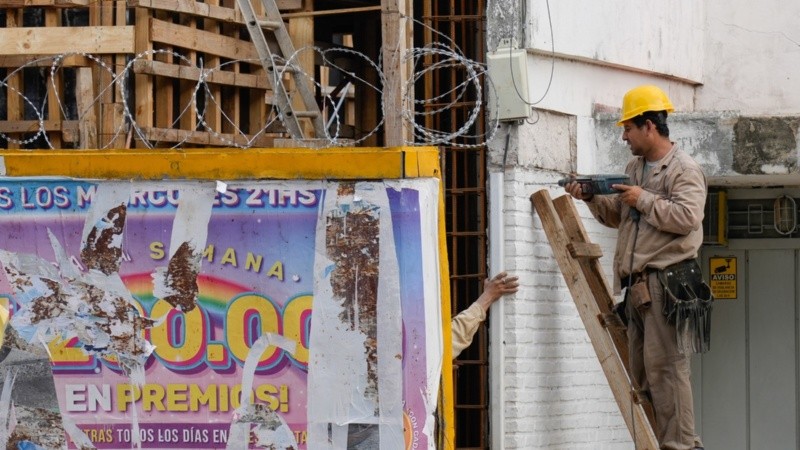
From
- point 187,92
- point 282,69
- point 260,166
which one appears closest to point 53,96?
point 187,92

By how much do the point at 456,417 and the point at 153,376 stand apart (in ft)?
12.0

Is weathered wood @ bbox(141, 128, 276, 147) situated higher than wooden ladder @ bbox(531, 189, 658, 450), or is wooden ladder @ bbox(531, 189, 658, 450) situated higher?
weathered wood @ bbox(141, 128, 276, 147)

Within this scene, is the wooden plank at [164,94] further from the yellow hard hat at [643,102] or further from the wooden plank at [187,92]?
the yellow hard hat at [643,102]

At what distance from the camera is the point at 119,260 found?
6.48 meters

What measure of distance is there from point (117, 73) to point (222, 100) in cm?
82

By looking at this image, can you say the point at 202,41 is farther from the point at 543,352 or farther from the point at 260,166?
the point at 260,166

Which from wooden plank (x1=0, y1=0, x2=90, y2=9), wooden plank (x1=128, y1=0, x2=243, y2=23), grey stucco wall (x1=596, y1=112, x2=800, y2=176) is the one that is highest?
wooden plank (x1=0, y1=0, x2=90, y2=9)

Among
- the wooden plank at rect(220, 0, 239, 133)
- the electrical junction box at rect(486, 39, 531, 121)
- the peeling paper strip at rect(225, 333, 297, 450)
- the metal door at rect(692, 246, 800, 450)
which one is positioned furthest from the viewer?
the metal door at rect(692, 246, 800, 450)

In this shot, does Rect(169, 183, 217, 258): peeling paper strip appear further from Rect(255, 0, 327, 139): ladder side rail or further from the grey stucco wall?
the grey stucco wall

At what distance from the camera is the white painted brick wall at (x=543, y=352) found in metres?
9.27

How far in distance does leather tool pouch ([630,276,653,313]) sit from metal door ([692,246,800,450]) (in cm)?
400

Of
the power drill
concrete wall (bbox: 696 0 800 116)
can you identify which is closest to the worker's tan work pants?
the power drill

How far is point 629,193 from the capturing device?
8211 mm

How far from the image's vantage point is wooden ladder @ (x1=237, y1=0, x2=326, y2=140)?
29.2 feet
